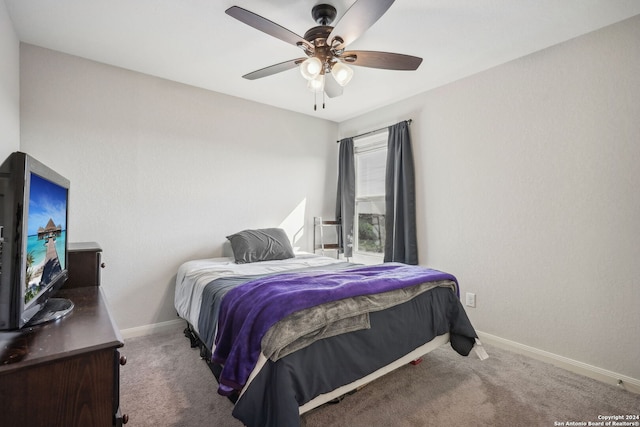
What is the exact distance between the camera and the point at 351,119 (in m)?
4.12

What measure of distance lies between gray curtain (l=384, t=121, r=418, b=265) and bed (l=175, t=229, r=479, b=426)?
3.01 feet

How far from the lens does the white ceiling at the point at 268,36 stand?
188cm

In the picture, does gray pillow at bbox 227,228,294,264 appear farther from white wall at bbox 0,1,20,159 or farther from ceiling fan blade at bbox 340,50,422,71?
ceiling fan blade at bbox 340,50,422,71

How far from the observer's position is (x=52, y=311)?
123 centimetres

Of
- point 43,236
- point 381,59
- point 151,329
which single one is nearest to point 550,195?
point 381,59

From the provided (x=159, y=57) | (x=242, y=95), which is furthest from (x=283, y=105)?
(x=159, y=57)

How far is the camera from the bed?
1.34 m

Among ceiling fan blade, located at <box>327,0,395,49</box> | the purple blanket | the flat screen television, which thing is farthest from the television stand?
ceiling fan blade, located at <box>327,0,395,49</box>

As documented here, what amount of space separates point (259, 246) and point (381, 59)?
203 cm

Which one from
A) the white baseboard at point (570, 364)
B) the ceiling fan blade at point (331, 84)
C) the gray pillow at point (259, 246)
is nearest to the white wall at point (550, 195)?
the white baseboard at point (570, 364)

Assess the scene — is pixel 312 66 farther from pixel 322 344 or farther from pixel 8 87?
pixel 8 87

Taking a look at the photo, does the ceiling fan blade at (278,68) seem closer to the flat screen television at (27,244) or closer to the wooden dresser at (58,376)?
the flat screen television at (27,244)

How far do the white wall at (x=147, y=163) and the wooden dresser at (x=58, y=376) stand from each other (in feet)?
6.12

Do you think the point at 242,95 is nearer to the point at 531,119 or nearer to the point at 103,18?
the point at 103,18
